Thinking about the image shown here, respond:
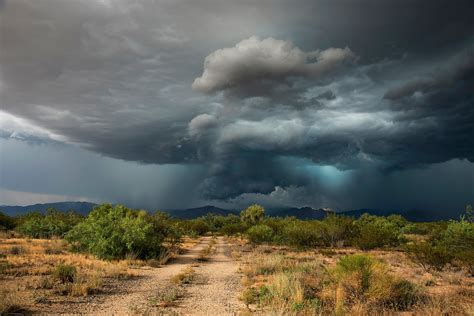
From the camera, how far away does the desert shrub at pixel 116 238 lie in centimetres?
2598

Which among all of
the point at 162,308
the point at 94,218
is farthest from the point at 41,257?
the point at 162,308

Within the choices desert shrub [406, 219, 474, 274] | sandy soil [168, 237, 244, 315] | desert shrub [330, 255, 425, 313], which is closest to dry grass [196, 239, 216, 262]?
sandy soil [168, 237, 244, 315]

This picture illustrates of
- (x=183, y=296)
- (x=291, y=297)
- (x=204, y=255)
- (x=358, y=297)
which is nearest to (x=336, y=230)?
(x=204, y=255)

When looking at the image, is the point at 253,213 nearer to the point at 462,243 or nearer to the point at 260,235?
the point at 260,235

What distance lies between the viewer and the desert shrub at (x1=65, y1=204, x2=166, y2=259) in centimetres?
2598

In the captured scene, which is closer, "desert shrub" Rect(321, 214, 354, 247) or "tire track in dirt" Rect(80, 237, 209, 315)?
"tire track in dirt" Rect(80, 237, 209, 315)

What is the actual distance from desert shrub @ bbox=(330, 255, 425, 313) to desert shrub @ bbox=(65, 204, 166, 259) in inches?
682

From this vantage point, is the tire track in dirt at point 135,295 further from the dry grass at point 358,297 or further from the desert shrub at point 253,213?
the desert shrub at point 253,213

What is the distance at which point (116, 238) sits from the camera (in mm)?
26578

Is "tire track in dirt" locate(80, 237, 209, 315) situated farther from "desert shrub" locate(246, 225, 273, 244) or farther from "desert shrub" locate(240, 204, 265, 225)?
"desert shrub" locate(240, 204, 265, 225)

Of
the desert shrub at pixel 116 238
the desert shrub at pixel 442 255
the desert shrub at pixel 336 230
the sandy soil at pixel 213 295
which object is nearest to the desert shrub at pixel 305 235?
the desert shrub at pixel 336 230

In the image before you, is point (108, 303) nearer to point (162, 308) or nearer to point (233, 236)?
point (162, 308)

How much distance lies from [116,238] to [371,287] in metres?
19.9

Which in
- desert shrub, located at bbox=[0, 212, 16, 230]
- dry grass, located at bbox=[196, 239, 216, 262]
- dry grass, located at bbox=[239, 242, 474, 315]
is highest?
dry grass, located at bbox=[239, 242, 474, 315]
